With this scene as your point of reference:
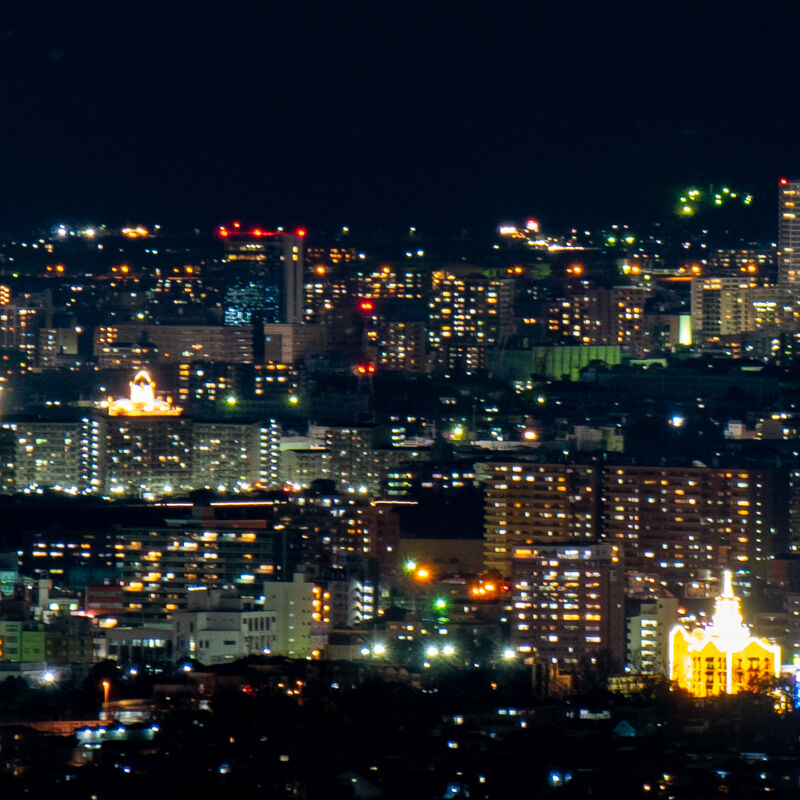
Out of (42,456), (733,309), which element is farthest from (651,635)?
(733,309)

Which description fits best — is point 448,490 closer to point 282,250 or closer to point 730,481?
point 730,481

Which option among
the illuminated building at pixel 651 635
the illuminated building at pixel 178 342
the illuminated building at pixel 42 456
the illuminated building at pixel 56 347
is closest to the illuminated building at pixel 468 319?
the illuminated building at pixel 178 342

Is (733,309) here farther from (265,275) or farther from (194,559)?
(194,559)

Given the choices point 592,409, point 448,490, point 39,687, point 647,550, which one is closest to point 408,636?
point 39,687

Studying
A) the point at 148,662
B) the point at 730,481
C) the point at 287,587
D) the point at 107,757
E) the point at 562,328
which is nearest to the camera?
the point at 107,757

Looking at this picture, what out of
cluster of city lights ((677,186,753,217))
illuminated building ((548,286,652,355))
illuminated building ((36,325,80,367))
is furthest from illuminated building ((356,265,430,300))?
cluster of city lights ((677,186,753,217))

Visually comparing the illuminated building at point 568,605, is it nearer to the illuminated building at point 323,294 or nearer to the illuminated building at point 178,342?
the illuminated building at point 178,342

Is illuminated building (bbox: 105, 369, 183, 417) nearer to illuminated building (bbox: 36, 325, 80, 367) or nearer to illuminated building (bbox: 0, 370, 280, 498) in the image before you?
illuminated building (bbox: 0, 370, 280, 498)
